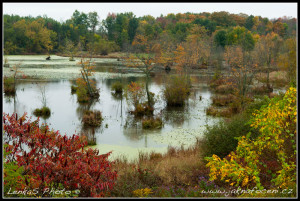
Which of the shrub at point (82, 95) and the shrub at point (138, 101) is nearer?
the shrub at point (138, 101)

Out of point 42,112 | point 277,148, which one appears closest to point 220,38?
point 42,112

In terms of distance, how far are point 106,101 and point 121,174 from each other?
18021 millimetres

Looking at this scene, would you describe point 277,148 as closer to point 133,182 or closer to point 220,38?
point 133,182

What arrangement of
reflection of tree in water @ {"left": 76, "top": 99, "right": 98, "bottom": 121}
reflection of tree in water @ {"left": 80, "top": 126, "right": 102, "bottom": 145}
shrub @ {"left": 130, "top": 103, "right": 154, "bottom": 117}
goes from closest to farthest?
reflection of tree in water @ {"left": 80, "top": 126, "right": 102, "bottom": 145} < reflection of tree in water @ {"left": 76, "top": 99, "right": 98, "bottom": 121} < shrub @ {"left": 130, "top": 103, "right": 154, "bottom": 117}

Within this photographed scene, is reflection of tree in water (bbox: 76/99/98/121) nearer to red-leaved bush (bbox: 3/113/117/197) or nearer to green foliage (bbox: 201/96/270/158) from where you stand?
green foliage (bbox: 201/96/270/158)

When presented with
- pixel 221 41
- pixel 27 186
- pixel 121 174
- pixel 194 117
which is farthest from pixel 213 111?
pixel 221 41

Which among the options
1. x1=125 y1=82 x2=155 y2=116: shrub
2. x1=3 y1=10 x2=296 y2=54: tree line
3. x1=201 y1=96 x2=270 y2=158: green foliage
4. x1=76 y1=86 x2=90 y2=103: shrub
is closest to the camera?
x1=201 y1=96 x2=270 y2=158: green foliage

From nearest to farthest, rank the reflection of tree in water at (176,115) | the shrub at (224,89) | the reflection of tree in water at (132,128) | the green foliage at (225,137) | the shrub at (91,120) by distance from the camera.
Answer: the green foliage at (225,137) < the reflection of tree in water at (132,128) < the shrub at (91,120) < the reflection of tree in water at (176,115) < the shrub at (224,89)

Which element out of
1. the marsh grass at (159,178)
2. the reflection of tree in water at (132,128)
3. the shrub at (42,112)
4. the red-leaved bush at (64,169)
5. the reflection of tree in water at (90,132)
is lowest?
the reflection of tree in water at (132,128)

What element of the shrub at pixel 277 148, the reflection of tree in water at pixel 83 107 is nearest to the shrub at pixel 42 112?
the reflection of tree in water at pixel 83 107

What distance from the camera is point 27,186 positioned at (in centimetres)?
464

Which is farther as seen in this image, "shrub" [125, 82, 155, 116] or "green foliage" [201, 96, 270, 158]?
"shrub" [125, 82, 155, 116]

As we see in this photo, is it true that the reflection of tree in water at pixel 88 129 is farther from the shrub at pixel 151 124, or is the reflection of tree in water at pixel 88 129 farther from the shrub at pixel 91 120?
the shrub at pixel 151 124

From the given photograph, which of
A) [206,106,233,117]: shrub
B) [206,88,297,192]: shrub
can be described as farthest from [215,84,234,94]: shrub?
[206,88,297,192]: shrub
